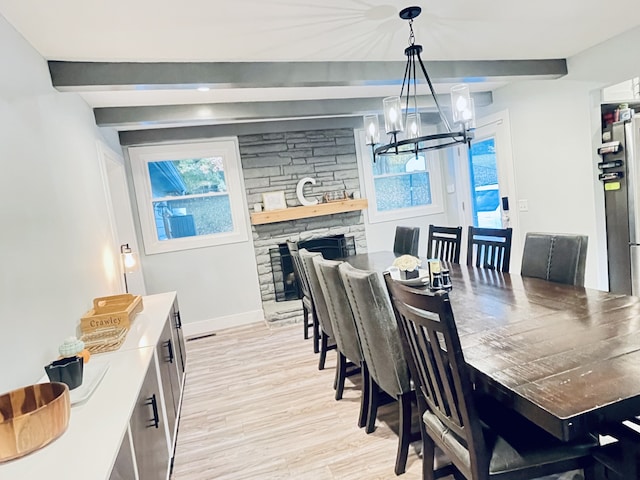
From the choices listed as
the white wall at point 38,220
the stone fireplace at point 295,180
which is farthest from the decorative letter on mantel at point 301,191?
the white wall at point 38,220

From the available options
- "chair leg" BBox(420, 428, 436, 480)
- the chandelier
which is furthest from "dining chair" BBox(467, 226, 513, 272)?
"chair leg" BBox(420, 428, 436, 480)

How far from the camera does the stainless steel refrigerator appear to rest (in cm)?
321

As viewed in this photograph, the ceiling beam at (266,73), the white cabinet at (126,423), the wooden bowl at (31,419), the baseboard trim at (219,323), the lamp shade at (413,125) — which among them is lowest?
the baseboard trim at (219,323)

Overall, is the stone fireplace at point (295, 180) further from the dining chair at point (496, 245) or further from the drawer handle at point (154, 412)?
the drawer handle at point (154, 412)

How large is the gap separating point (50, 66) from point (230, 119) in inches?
65.3

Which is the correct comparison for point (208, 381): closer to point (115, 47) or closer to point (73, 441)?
point (73, 441)

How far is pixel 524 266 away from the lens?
252cm

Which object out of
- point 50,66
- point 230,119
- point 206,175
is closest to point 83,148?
point 50,66

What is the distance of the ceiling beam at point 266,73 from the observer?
98.6 inches

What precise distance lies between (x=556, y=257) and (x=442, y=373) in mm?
1408

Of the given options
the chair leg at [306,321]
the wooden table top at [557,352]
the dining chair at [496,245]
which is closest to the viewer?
the wooden table top at [557,352]

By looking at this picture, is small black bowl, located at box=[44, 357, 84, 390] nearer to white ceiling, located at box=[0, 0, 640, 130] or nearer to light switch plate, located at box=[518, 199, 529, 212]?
white ceiling, located at box=[0, 0, 640, 130]

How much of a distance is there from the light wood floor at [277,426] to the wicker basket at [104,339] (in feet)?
2.61

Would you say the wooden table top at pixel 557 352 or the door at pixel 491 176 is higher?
the door at pixel 491 176
